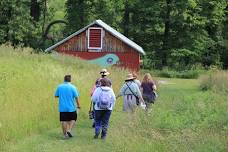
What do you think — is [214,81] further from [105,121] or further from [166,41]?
[166,41]

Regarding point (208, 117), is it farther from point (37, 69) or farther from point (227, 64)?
point (227, 64)

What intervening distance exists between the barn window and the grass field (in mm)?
24391

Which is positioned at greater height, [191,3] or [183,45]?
[191,3]

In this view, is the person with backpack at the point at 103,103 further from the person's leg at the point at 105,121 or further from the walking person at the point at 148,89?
the walking person at the point at 148,89

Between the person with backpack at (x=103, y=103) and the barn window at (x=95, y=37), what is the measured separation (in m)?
33.2

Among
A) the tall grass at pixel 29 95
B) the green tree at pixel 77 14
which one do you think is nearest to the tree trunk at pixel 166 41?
the green tree at pixel 77 14

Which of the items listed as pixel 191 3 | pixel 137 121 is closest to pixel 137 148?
pixel 137 121

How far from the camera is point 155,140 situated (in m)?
12.7

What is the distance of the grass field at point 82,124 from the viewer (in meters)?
12.7

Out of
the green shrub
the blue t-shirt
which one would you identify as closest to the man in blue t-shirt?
the blue t-shirt

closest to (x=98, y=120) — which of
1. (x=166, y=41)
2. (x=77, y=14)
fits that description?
(x=166, y=41)

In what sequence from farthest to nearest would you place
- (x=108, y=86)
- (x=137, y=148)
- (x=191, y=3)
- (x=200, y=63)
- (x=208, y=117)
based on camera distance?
(x=200, y=63) < (x=191, y=3) < (x=208, y=117) < (x=108, y=86) < (x=137, y=148)

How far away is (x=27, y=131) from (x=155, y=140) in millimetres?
5739

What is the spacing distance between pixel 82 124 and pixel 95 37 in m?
30.4
